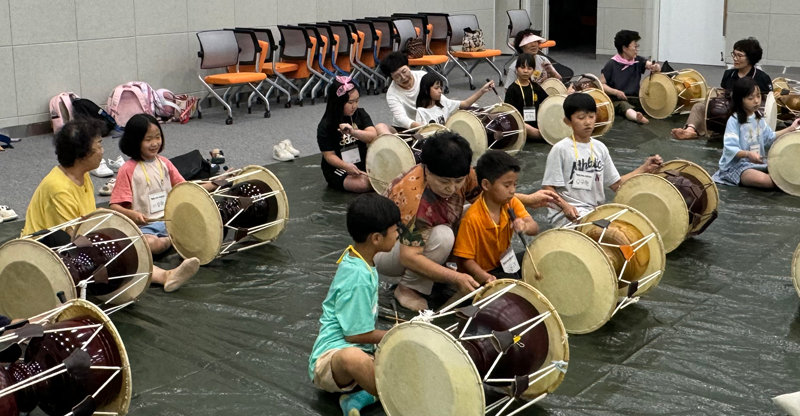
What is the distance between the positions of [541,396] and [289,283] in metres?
1.86

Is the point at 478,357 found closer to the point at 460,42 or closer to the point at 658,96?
the point at 658,96

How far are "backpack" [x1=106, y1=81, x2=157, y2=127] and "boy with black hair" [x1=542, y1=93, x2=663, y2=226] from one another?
5.48 m

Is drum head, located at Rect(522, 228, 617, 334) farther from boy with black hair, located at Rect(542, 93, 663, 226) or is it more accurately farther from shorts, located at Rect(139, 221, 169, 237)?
shorts, located at Rect(139, 221, 169, 237)

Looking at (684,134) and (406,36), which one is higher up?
(406,36)

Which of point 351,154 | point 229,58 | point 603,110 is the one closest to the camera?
point 351,154

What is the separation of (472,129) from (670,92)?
2.79 m

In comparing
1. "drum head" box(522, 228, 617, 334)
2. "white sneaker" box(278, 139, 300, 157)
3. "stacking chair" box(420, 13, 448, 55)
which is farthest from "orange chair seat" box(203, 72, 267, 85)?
"drum head" box(522, 228, 617, 334)

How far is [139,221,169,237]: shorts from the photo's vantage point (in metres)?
5.11

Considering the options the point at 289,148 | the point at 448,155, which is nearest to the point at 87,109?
the point at 289,148

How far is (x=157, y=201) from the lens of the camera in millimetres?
5117

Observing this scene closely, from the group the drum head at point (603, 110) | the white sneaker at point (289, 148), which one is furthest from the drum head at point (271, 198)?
the drum head at point (603, 110)

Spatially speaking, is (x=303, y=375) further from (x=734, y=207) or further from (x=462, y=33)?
(x=462, y=33)

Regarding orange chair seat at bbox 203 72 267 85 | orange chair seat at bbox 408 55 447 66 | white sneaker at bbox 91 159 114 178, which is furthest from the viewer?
orange chair seat at bbox 408 55 447 66

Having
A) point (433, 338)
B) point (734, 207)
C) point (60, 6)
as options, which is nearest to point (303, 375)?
point (433, 338)
